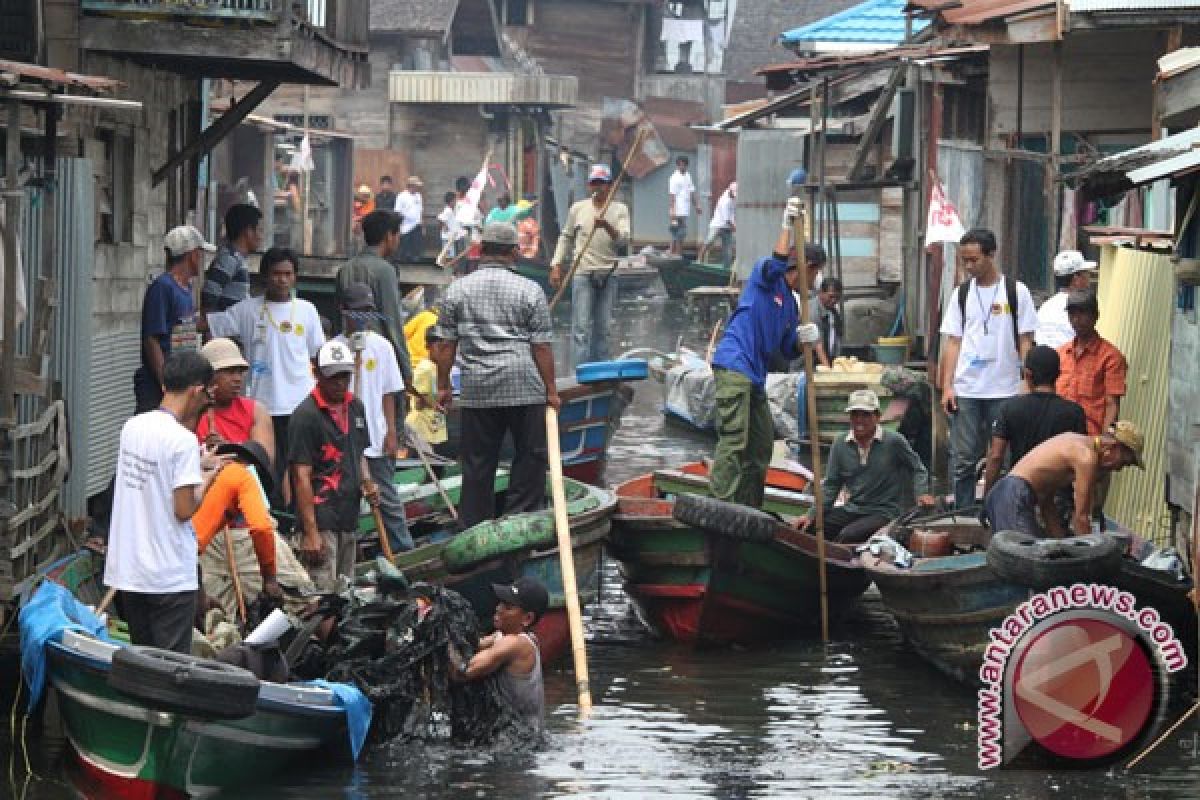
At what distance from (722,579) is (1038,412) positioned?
2.08 metres

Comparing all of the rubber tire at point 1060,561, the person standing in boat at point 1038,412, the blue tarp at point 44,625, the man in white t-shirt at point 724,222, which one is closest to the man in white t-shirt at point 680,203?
the man in white t-shirt at point 724,222

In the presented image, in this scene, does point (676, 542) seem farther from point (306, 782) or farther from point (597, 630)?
point (306, 782)

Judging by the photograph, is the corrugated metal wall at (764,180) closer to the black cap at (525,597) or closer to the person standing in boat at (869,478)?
the person standing in boat at (869,478)

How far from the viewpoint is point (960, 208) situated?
21.2m

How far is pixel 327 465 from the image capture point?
38.5ft

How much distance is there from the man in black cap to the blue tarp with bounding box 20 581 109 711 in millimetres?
1725

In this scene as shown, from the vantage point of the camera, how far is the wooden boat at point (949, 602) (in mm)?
11750

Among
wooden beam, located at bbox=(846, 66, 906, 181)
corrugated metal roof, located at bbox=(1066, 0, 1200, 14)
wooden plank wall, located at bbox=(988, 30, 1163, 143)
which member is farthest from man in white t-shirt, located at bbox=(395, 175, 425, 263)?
corrugated metal roof, located at bbox=(1066, 0, 1200, 14)

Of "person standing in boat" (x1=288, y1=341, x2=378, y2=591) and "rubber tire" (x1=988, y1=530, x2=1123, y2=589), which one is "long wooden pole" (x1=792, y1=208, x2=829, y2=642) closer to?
"rubber tire" (x1=988, y1=530, x2=1123, y2=589)

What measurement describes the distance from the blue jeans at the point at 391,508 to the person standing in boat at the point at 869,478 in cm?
253

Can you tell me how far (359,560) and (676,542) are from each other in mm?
1870

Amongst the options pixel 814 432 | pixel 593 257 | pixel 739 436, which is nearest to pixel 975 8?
pixel 593 257

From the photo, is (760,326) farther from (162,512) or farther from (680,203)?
(680,203)

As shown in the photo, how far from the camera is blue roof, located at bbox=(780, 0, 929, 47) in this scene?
2970 cm
